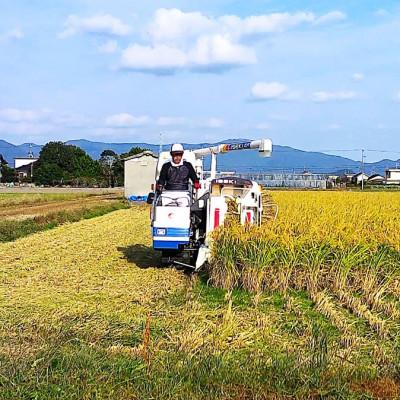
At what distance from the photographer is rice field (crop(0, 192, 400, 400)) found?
4.76m

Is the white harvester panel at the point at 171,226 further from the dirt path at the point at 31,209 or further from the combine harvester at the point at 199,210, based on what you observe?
the dirt path at the point at 31,209

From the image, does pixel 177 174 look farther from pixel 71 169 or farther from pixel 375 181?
pixel 375 181

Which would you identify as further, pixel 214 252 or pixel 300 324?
pixel 214 252

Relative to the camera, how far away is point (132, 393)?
15.0 ft

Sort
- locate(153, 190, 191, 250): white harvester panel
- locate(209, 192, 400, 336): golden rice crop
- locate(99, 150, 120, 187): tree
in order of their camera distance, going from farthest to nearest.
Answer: locate(99, 150, 120, 187): tree
locate(153, 190, 191, 250): white harvester panel
locate(209, 192, 400, 336): golden rice crop

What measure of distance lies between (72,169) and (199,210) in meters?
82.4

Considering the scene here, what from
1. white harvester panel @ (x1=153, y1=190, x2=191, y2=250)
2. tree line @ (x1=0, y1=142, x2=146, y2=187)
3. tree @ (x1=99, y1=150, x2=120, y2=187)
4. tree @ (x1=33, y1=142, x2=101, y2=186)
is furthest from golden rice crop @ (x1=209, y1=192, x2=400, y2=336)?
tree @ (x1=33, y1=142, x2=101, y2=186)

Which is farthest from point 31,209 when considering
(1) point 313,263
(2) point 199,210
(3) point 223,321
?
(3) point 223,321

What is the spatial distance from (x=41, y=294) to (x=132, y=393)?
455 cm

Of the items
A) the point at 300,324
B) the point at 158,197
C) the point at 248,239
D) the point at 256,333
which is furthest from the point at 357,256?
the point at 158,197

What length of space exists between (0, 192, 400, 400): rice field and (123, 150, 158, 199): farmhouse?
28214 mm

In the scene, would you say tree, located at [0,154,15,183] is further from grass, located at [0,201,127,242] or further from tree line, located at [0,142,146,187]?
grass, located at [0,201,127,242]

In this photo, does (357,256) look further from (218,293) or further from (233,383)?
(233,383)

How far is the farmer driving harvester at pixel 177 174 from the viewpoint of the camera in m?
11.1
